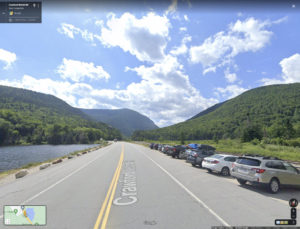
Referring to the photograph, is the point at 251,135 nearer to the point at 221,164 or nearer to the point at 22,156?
the point at 221,164

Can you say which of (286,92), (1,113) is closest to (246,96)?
(286,92)

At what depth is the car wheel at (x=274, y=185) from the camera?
763 centimetres

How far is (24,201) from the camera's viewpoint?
610 cm

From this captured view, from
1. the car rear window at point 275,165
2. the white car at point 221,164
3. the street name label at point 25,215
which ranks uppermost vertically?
the car rear window at point 275,165

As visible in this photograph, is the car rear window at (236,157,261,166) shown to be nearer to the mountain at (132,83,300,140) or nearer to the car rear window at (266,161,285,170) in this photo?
the car rear window at (266,161,285,170)

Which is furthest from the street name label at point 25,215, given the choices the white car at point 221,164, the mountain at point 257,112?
the mountain at point 257,112

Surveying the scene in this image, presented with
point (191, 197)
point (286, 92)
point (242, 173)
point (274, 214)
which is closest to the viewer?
point (274, 214)

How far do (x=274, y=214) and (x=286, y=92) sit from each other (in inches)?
5442

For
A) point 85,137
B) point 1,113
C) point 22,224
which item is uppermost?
point 1,113

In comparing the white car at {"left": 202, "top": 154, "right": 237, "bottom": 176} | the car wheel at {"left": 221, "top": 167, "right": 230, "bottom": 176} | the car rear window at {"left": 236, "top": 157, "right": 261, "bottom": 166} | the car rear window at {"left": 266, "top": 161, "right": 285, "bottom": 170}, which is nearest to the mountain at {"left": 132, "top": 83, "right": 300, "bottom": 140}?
the white car at {"left": 202, "top": 154, "right": 237, "bottom": 176}

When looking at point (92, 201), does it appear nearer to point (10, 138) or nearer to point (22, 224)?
point (22, 224)

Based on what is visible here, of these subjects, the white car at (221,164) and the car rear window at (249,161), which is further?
the white car at (221,164)

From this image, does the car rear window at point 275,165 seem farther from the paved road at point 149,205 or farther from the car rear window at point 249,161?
the paved road at point 149,205

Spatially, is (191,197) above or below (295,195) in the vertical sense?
above
